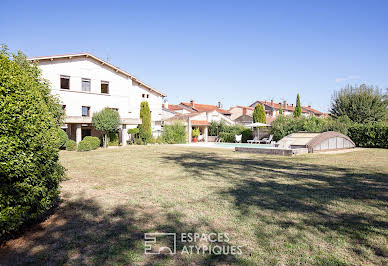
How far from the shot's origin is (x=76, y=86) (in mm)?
24422

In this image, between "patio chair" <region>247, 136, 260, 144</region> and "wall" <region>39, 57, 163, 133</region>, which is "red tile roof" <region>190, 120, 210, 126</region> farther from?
"wall" <region>39, 57, 163, 133</region>

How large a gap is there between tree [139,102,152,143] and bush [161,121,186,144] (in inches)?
89.0

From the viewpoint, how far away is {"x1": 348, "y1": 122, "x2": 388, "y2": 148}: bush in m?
20.3

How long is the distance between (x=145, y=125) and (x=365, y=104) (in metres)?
28.3

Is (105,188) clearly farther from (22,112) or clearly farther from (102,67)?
(102,67)

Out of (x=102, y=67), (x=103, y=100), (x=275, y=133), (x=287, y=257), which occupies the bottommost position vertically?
(x=287, y=257)

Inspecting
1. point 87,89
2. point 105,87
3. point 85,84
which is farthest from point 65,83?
point 105,87

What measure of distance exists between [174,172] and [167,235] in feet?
17.1

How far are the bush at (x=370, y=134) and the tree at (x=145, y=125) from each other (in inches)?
790

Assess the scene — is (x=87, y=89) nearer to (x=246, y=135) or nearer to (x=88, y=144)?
(x=88, y=144)

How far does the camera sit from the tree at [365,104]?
104 ft

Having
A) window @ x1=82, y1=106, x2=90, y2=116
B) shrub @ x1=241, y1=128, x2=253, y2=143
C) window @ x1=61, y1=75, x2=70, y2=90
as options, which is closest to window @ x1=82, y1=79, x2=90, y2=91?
window @ x1=61, y1=75, x2=70, y2=90

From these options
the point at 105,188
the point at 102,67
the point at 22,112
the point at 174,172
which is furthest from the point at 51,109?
the point at 102,67

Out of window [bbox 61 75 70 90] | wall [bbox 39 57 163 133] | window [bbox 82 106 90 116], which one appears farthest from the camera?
window [bbox 82 106 90 116]
